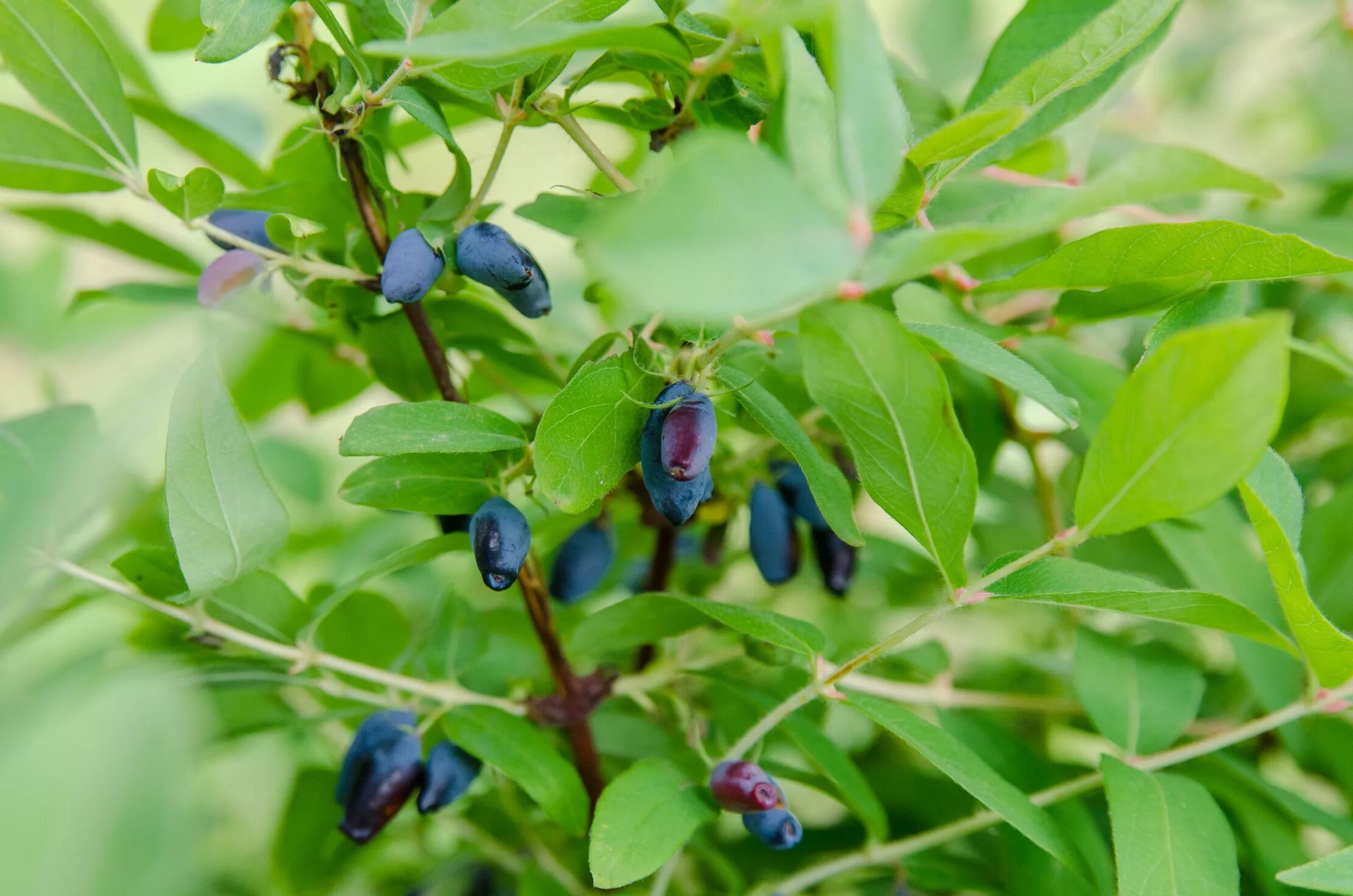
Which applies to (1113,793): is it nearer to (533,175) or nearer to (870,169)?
(870,169)

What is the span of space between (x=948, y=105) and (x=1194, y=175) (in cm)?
33

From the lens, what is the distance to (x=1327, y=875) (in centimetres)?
47

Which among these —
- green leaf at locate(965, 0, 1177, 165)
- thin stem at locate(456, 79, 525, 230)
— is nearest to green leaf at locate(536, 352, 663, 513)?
thin stem at locate(456, 79, 525, 230)

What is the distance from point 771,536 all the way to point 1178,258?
28 cm

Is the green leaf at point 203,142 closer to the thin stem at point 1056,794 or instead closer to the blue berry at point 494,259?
the blue berry at point 494,259

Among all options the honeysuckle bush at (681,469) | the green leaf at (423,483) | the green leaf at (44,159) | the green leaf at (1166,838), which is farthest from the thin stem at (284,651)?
the green leaf at (1166,838)

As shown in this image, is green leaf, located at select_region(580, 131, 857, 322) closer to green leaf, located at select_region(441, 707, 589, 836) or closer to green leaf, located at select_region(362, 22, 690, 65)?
green leaf, located at select_region(362, 22, 690, 65)

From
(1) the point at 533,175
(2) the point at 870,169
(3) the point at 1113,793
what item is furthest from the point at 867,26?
(1) the point at 533,175


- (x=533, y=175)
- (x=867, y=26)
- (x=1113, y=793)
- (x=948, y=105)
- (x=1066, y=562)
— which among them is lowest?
(x=533, y=175)

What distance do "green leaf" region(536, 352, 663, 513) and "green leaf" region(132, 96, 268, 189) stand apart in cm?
36

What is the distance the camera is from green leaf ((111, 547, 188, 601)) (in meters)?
0.56

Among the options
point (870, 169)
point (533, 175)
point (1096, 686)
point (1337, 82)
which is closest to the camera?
point (870, 169)

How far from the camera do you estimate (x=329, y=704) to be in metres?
0.71

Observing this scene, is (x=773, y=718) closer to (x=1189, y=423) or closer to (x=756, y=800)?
(x=756, y=800)
